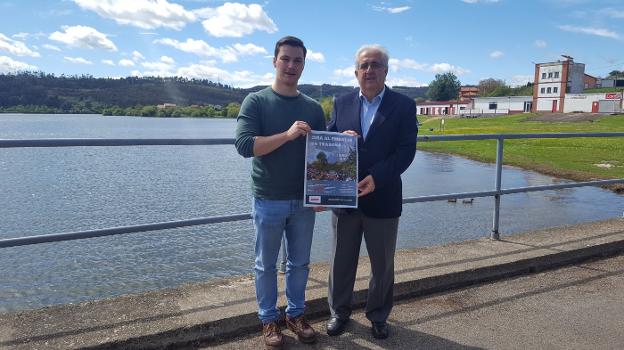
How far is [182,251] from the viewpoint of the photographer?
9.97 metres

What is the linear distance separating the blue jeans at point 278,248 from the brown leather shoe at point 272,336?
0.04 m

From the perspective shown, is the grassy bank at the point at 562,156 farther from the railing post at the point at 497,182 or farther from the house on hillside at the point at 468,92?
the house on hillside at the point at 468,92

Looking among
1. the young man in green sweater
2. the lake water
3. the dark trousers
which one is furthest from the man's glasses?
the lake water

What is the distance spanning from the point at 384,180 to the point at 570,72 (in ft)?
328

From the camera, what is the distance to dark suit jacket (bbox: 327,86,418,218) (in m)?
3.01

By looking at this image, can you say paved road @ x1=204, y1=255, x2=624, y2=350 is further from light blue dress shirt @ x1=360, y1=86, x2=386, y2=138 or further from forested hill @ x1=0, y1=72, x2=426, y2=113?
forested hill @ x1=0, y1=72, x2=426, y2=113

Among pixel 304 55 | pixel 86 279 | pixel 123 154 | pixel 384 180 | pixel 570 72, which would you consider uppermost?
pixel 570 72

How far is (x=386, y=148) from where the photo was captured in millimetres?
3072

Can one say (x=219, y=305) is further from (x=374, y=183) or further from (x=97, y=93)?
(x=97, y=93)

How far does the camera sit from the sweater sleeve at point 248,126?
108 inches

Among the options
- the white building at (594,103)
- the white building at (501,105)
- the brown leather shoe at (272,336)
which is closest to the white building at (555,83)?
the white building at (594,103)

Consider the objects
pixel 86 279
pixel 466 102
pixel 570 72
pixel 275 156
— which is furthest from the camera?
pixel 466 102

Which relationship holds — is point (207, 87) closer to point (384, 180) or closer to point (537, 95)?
point (537, 95)

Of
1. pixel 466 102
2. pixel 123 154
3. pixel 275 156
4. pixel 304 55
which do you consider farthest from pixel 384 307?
pixel 466 102
